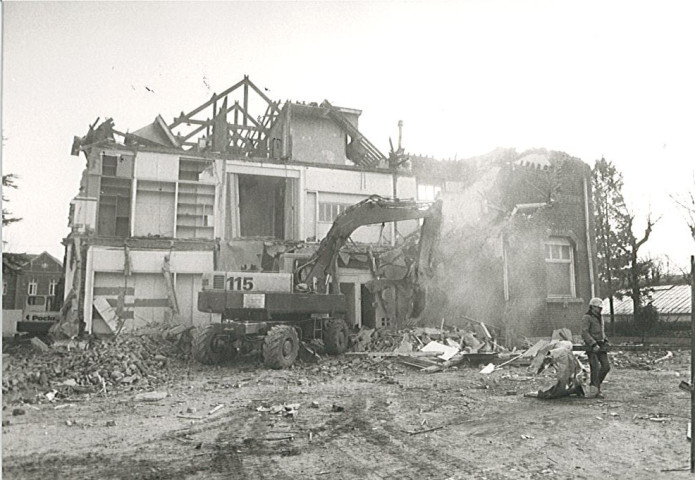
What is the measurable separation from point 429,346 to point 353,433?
24.5ft

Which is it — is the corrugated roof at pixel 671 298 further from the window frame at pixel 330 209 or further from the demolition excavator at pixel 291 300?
the demolition excavator at pixel 291 300

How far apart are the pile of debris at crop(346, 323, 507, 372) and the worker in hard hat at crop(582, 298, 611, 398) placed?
13.5 feet

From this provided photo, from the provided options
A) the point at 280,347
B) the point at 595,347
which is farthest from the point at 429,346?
the point at 595,347

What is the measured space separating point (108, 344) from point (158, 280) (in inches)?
132

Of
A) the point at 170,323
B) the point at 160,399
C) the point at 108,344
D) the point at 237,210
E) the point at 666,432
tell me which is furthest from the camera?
the point at 237,210

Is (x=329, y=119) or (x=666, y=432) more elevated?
(x=329, y=119)

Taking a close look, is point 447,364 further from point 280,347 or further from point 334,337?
point 280,347

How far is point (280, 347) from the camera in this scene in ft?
39.0

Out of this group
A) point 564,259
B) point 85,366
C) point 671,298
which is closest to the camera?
point 85,366

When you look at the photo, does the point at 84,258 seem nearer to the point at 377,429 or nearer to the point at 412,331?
the point at 412,331

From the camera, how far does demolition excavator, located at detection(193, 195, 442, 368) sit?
485 inches

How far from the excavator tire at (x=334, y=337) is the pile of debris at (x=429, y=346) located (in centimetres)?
34

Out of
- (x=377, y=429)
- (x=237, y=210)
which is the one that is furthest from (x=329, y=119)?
(x=377, y=429)

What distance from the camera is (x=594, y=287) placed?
18.5 m
